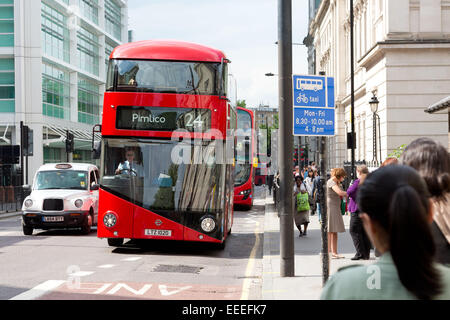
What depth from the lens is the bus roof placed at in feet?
39.8

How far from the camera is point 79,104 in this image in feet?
155

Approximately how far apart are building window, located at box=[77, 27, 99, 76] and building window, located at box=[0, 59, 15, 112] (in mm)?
10198

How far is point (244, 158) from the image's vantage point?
26891mm

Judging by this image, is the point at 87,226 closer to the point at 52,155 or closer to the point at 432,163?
the point at 432,163

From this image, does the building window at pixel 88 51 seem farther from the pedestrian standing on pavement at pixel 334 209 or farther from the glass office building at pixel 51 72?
the pedestrian standing on pavement at pixel 334 209

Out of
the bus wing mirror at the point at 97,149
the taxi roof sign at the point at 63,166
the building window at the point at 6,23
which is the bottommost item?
the taxi roof sign at the point at 63,166

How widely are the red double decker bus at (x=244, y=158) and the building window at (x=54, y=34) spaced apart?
18.7 meters

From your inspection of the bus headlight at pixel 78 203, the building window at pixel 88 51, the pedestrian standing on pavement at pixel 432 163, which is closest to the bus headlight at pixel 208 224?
the bus headlight at pixel 78 203

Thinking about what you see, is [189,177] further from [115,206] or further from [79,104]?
[79,104]

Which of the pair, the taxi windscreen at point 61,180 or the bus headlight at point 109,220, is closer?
the bus headlight at point 109,220

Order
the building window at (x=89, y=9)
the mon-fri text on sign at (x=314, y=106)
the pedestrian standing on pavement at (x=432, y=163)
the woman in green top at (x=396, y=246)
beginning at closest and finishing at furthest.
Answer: the woman in green top at (x=396, y=246)
the pedestrian standing on pavement at (x=432, y=163)
the mon-fri text on sign at (x=314, y=106)
the building window at (x=89, y=9)

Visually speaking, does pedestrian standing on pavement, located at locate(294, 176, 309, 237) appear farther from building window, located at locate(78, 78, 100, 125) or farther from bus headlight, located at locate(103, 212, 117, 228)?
building window, located at locate(78, 78, 100, 125)

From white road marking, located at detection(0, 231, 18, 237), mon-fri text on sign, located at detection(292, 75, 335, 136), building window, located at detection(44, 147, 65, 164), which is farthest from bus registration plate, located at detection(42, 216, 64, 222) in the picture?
building window, located at detection(44, 147, 65, 164)

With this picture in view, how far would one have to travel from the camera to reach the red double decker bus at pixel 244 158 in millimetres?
25938
